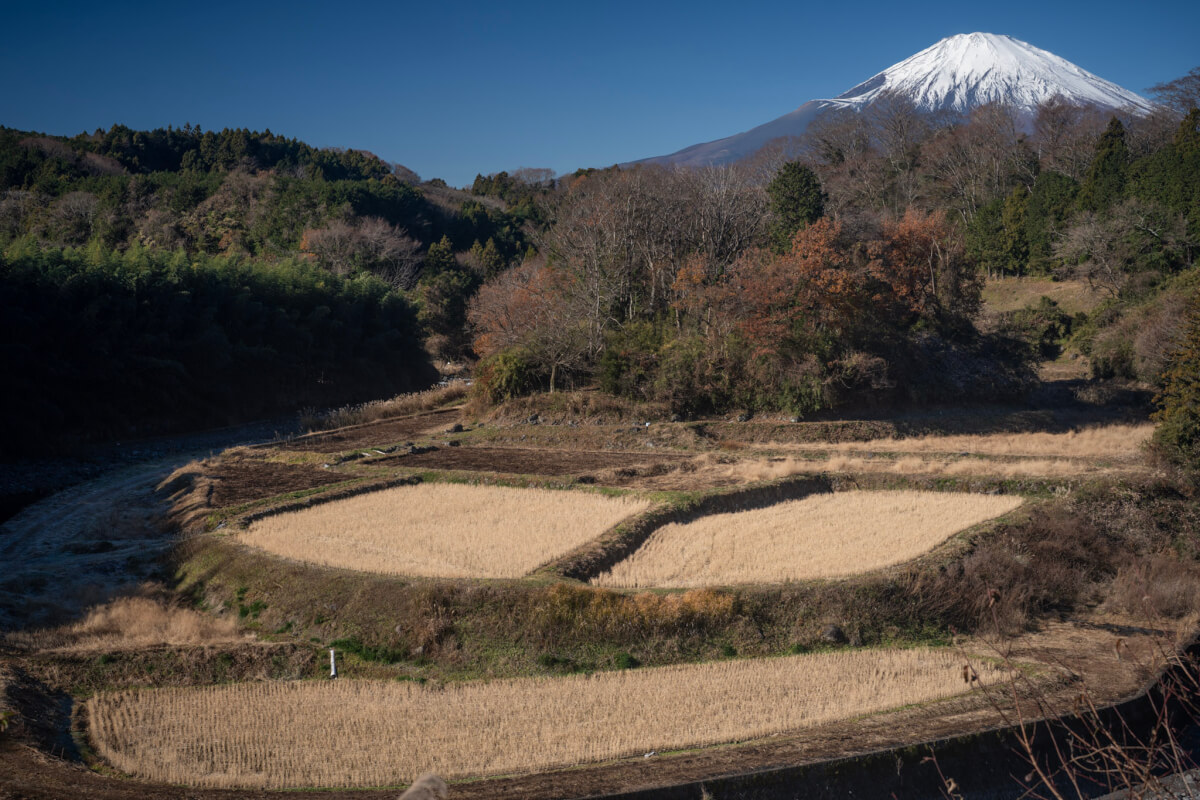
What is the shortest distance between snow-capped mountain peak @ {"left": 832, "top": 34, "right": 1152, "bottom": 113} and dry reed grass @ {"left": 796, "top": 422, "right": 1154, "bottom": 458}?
78.1 meters

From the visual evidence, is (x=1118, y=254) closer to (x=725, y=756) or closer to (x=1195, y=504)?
(x=1195, y=504)

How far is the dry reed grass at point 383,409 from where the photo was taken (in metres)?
33.3

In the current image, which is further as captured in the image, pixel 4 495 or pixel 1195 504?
pixel 4 495

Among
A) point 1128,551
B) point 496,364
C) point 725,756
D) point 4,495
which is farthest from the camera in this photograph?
point 496,364

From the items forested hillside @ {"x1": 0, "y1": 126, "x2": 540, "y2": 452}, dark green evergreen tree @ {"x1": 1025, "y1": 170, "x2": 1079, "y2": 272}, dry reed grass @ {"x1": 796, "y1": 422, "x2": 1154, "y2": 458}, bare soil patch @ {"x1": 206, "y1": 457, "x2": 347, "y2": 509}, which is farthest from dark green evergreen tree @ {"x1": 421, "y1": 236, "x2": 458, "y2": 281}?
dry reed grass @ {"x1": 796, "y1": 422, "x2": 1154, "y2": 458}

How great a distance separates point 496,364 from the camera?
1253 inches

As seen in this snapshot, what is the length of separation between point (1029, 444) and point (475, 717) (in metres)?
21.5

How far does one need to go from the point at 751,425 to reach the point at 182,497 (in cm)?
1734

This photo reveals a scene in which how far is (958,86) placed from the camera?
106938mm

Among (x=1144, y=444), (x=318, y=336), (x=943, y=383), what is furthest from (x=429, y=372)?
(x=1144, y=444)

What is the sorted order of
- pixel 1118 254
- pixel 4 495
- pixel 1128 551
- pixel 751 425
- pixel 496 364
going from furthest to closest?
1. pixel 1118 254
2. pixel 496 364
3. pixel 751 425
4. pixel 4 495
5. pixel 1128 551

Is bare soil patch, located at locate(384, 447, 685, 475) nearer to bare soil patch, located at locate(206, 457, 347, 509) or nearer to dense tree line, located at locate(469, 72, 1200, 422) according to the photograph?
bare soil patch, located at locate(206, 457, 347, 509)

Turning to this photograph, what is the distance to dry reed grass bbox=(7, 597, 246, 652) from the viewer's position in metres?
12.4

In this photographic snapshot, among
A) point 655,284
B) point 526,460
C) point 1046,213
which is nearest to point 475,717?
point 526,460
